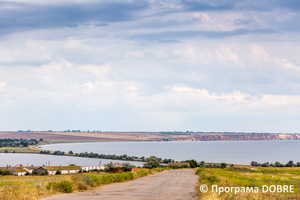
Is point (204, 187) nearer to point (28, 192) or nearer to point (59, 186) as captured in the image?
point (59, 186)

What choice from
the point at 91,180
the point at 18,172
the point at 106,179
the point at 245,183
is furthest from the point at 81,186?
the point at 18,172

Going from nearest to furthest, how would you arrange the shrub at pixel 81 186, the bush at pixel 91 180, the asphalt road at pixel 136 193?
the asphalt road at pixel 136 193 → the shrub at pixel 81 186 → the bush at pixel 91 180

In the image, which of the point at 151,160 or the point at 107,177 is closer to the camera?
the point at 107,177

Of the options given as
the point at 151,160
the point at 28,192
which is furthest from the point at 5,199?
the point at 151,160

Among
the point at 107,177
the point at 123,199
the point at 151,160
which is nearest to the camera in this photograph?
the point at 123,199

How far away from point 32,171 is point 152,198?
270 ft

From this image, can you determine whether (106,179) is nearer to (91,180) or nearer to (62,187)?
(91,180)

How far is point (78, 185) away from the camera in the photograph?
760 inches

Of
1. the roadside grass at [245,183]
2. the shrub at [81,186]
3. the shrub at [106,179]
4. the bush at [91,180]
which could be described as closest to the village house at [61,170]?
the roadside grass at [245,183]

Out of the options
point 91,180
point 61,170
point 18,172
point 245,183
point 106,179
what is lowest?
point 18,172

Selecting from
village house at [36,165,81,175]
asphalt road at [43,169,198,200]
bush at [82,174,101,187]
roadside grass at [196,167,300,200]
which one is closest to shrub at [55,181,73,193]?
asphalt road at [43,169,198,200]

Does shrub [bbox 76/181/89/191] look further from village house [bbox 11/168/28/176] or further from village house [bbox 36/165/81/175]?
village house [bbox 11/168/28/176]

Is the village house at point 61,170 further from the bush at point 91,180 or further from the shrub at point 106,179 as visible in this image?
the bush at point 91,180

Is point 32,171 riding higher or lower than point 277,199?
lower
